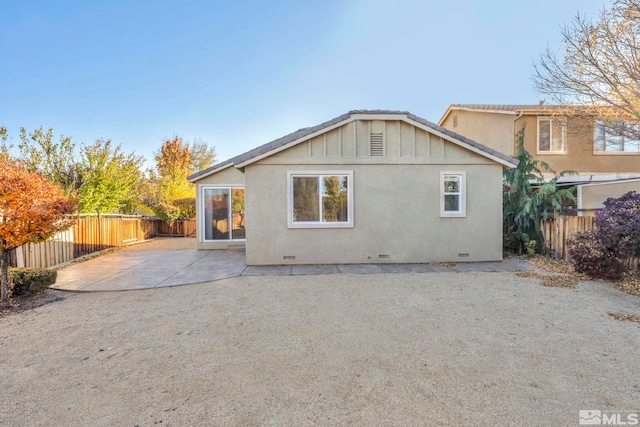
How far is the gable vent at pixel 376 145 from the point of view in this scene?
907 cm

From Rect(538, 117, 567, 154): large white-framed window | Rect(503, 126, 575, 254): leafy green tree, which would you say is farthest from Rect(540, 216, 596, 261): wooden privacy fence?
Rect(538, 117, 567, 154): large white-framed window

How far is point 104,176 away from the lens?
47.5 feet

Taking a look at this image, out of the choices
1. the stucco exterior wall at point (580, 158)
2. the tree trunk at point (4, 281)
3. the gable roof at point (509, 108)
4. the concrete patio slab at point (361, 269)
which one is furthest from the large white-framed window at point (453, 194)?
the tree trunk at point (4, 281)

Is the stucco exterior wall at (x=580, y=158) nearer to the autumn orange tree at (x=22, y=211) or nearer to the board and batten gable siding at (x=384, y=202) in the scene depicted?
the board and batten gable siding at (x=384, y=202)

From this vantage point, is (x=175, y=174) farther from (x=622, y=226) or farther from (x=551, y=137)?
(x=622, y=226)

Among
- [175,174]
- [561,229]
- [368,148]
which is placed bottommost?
[561,229]

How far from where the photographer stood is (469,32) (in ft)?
46.5

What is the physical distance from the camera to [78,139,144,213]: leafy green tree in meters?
14.0

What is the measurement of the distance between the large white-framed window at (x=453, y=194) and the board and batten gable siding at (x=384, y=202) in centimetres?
14

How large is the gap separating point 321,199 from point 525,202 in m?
Result: 6.75

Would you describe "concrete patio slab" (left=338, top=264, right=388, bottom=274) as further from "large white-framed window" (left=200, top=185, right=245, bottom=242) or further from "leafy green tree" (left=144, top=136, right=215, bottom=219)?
"leafy green tree" (left=144, top=136, right=215, bottom=219)

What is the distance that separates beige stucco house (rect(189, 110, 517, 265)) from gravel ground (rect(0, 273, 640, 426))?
316cm

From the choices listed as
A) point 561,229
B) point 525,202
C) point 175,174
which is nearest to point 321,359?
point 561,229

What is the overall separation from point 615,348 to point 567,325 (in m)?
0.74
